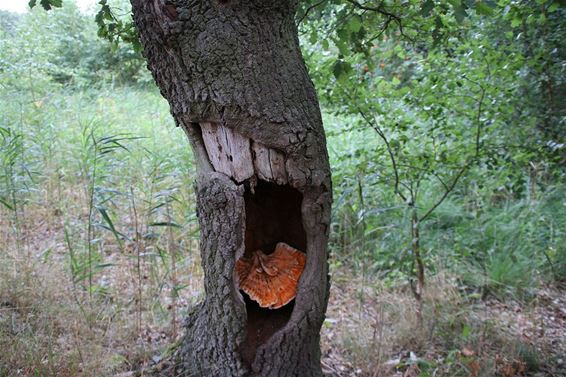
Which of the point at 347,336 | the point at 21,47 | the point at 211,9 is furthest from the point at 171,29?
the point at 21,47

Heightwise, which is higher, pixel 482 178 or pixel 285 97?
pixel 285 97

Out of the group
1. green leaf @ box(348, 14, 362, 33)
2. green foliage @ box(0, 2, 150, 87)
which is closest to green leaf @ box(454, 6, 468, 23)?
green leaf @ box(348, 14, 362, 33)

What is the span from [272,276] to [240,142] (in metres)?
0.71

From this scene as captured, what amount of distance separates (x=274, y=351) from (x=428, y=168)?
2.00 meters

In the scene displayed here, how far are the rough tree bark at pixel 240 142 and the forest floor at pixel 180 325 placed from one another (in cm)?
72

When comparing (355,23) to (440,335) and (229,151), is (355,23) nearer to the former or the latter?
(229,151)

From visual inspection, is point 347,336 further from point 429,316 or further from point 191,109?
point 191,109

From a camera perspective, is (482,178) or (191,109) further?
(482,178)

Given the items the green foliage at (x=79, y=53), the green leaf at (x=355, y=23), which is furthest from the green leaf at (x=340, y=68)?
the green foliage at (x=79, y=53)

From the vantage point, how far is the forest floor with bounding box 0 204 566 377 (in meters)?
2.79

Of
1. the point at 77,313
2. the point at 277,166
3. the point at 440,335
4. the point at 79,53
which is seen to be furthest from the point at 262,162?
the point at 79,53

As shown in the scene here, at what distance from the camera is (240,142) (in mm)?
2082

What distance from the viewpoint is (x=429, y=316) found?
3672mm

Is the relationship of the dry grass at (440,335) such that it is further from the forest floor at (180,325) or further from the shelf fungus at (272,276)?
the shelf fungus at (272,276)
